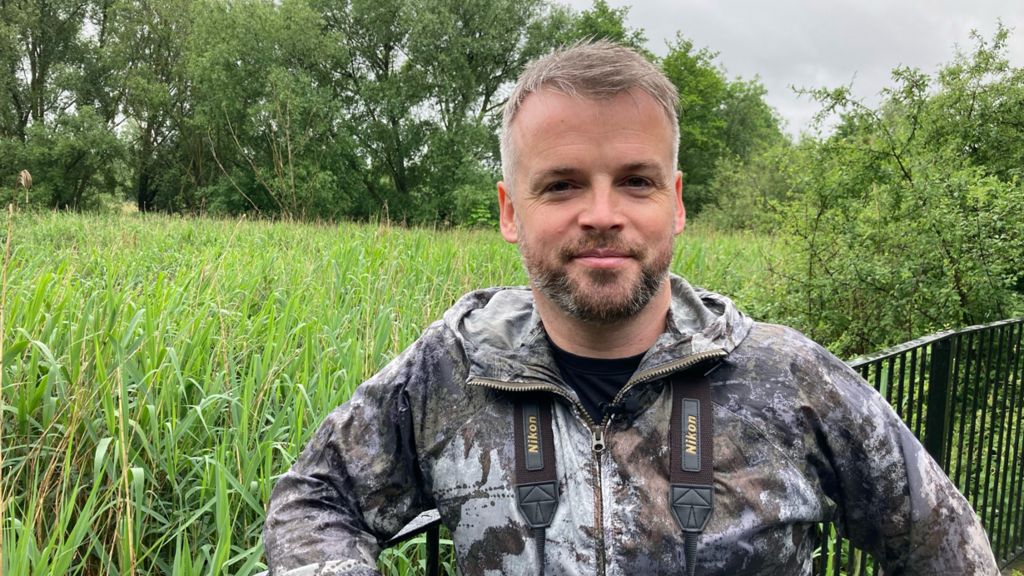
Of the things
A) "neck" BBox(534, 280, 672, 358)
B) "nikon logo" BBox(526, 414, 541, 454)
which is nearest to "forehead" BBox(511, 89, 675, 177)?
"neck" BBox(534, 280, 672, 358)

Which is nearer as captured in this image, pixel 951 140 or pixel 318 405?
pixel 318 405

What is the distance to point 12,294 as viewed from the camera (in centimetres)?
348

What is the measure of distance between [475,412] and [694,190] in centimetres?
4002

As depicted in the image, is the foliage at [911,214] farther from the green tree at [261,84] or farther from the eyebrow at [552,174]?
the green tree at [261,84]

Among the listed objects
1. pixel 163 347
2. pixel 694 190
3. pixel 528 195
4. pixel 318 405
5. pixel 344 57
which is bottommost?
pixel 318 405

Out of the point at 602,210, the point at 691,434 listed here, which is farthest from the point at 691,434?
the point at 602,210

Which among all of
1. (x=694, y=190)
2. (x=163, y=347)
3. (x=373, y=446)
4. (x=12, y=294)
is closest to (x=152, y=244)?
(x=12, y=294)

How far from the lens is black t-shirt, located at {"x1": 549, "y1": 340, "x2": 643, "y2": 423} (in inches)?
55.6

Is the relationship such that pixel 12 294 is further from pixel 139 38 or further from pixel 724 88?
pixel 724 88

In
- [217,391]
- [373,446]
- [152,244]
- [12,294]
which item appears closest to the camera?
[373,446]

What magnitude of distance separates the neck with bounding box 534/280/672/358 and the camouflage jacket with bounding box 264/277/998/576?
0.14ft

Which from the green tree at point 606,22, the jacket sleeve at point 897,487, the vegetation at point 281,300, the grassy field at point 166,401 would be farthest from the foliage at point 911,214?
the green tree at point 606,22

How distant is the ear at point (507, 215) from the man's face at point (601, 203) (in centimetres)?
14

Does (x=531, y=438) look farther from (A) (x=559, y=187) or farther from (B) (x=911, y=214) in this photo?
(B) (x=911, y=214)
